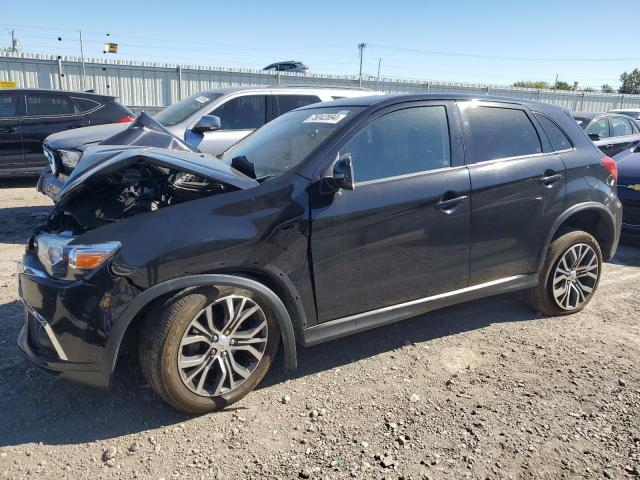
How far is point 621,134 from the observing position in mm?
10039

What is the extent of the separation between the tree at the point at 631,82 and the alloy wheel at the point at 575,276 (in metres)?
69.7

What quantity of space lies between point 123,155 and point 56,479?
5.61 feet

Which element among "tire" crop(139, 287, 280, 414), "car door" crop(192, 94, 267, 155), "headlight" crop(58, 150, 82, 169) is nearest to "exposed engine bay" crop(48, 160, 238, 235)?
"tire" crop(139, 287, 280, 414)

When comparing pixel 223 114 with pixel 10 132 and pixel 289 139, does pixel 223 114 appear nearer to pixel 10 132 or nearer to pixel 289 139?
pixel 289 139

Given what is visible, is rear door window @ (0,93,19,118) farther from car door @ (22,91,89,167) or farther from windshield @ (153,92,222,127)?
windshield @ (153,92,222,127)

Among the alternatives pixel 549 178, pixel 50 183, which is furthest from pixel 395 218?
pixel 50 183

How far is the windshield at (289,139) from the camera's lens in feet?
10.4

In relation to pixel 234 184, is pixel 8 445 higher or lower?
lower

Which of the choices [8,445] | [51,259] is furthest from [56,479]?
[51,259]

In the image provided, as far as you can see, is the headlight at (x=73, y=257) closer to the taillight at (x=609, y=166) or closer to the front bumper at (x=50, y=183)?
the front bumper at (x=50, y=183)

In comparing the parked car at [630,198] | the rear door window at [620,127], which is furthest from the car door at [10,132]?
the rear door window at [620,127]

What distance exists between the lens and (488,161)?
3572 millimetres

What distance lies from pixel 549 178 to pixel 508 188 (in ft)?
1.48

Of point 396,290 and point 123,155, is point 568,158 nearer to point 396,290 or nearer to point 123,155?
point 396,290
